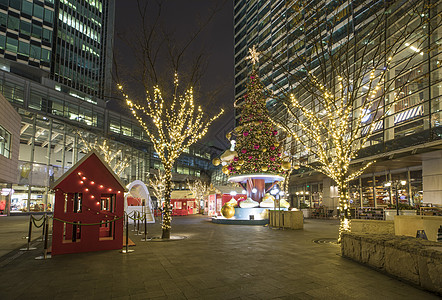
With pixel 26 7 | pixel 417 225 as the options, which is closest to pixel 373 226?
pixel 417 225

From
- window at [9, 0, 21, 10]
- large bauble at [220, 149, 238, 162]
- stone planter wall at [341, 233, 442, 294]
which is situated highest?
window at [9, 0, 21, 10]

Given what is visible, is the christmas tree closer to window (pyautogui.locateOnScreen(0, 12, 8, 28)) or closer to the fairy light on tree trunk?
the fairy light on tree trunk

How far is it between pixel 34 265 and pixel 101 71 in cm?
6742

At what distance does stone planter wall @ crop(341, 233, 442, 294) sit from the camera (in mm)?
4473

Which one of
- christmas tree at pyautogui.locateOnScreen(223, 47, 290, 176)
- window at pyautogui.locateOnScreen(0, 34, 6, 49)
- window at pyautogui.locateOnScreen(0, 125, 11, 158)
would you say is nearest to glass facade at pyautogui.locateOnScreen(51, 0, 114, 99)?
window at pyautogui.locateOnScreen(0, 34, 6, 49)

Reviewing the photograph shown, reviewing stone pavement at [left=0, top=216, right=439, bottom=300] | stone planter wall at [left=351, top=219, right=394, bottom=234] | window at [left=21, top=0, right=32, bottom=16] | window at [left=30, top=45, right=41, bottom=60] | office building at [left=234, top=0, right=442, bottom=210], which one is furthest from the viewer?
window at [left=30, top=45, right=41, bottom=60]

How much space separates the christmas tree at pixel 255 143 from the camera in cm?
1853

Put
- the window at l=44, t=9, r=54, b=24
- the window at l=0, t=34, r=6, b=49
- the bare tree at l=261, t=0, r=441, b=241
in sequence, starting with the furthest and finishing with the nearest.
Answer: the window at l=44, t=9, r=54, b=24, the window at l=0, t=34, r=6, b=49, the bare tree at l=261, t=0, r=441, b=241

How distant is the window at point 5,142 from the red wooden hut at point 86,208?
17.8 meters

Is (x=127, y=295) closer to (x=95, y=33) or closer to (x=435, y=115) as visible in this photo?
(x=435, y=115)

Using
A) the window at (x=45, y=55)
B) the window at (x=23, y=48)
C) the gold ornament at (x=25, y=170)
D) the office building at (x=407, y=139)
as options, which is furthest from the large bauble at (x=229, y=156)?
the window at (x=45, y=55)

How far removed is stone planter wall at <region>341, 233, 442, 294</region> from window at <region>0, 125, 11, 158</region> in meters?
24.9

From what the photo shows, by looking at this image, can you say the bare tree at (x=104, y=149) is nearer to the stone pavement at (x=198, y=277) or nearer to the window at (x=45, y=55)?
the stone pavement at (x=198, y=277)

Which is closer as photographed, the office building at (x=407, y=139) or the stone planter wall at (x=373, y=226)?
the stone planter wall at (x=373, y=226)
